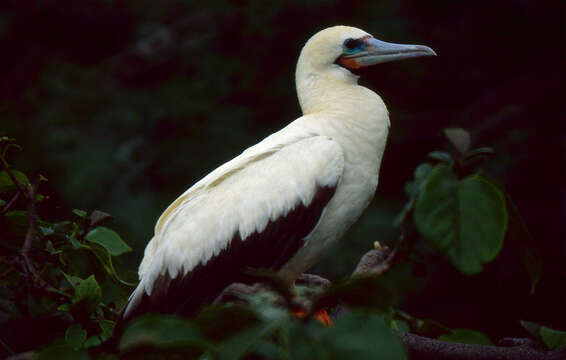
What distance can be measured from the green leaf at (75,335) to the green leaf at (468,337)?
4.24 feet

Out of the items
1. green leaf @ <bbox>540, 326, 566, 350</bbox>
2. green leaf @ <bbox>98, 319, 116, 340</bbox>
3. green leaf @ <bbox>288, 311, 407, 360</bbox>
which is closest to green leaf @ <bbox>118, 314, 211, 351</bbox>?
green leaf @ <bbox>288, 311, 407, 360</bbox>

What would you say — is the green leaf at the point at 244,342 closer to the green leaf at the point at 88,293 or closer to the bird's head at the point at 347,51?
the green leaf at the point at 88,293

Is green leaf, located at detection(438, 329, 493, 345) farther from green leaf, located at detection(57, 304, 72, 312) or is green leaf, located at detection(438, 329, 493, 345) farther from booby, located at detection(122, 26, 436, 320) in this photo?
green leaf, located at detection(57, 304, 72, 312)

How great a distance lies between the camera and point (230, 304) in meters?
1.53

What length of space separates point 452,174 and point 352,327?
64 cm

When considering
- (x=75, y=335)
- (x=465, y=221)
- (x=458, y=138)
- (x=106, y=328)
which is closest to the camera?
(x=465, y=221)

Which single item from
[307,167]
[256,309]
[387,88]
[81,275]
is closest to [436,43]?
[387,88]

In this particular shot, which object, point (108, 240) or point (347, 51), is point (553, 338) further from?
point (108, 240)

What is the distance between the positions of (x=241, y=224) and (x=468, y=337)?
2.93 feet

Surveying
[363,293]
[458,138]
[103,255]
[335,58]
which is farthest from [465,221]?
[335,58]

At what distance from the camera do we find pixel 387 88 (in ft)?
21.4

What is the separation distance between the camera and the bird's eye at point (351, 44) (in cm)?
344

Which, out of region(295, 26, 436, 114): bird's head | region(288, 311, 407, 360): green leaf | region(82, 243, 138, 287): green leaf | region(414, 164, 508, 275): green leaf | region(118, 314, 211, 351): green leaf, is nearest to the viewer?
region(288, 311, 407, 360): green leaf

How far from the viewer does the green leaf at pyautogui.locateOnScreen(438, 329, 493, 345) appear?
114 inches
